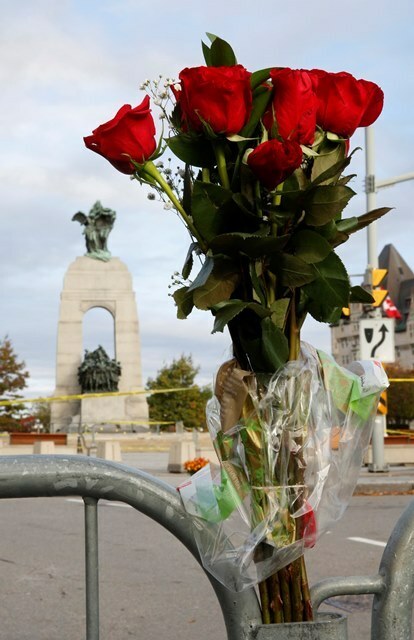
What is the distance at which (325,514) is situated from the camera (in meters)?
1.85

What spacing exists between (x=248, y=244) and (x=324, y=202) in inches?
6.5

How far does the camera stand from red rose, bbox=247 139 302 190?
67.5 inches

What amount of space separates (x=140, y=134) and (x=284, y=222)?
0.31 m

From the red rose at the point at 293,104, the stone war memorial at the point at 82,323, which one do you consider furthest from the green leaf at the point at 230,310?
the stone war memorial at the point at 82,323

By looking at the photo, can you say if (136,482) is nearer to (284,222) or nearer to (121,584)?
(284,222)

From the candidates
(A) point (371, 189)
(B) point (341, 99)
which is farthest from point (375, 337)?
(B) point (341, 99)

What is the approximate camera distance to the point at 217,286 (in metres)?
1.81

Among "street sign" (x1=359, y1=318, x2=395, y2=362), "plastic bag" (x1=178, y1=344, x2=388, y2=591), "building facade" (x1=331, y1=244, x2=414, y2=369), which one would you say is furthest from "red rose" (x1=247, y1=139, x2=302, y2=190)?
"building facade" (x1=331, y1=244, x2=414, y2=369)

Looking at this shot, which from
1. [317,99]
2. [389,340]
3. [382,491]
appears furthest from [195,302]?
[389,340]

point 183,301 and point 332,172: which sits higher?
point 332,172

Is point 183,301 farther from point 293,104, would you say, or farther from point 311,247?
point 293,104

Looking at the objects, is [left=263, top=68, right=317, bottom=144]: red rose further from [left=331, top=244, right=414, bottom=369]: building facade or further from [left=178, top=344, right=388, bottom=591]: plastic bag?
[left=331, top=244, right=414, bottom=369]: building facade

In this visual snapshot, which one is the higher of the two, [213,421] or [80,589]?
[213,421]

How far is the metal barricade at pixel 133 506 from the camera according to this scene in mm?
1744
